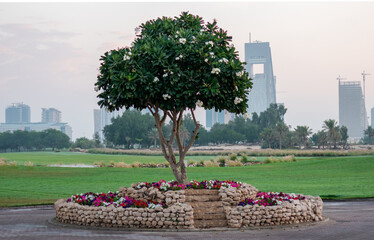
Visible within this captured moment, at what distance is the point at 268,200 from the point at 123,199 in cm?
534

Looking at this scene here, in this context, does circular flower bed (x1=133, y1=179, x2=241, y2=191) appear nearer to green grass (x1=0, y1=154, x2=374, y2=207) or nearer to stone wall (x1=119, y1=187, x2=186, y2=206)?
stone wall (x1=119, y1=187, x2=186, y2=206)

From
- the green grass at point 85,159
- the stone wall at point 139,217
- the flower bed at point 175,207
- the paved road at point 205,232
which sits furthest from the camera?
the green grass at point 85,159

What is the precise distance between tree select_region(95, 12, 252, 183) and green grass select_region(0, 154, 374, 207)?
37.6 ft

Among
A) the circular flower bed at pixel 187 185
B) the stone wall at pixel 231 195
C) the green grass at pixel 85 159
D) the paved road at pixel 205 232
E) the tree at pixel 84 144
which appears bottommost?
the green grass at pixel 85 159

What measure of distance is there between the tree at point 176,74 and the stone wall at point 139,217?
12.9 feet

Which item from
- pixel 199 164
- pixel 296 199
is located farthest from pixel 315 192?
pixel 199 164

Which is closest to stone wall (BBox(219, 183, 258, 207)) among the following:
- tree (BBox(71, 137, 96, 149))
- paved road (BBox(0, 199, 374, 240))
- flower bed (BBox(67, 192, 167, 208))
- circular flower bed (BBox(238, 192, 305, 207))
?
circular flower bed (BBox(238, 192, 305, 207))

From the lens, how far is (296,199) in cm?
1922

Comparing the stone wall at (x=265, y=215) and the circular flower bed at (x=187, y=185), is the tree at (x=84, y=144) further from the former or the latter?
the stone wall at (x=265, y=215)

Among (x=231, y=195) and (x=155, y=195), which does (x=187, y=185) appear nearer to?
(x=155, y=195)

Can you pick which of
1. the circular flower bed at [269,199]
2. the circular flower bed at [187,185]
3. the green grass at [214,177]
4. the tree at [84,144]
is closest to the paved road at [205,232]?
the circular flower bed at [269,199]

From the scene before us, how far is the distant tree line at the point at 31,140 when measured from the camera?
16588 cm

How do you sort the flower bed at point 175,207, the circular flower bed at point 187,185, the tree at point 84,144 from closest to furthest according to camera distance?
the flower bed at point 175,207
the circular flower bed at point 187,185
the tree at point 84,144

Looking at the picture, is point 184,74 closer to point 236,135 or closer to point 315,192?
point 315,192
